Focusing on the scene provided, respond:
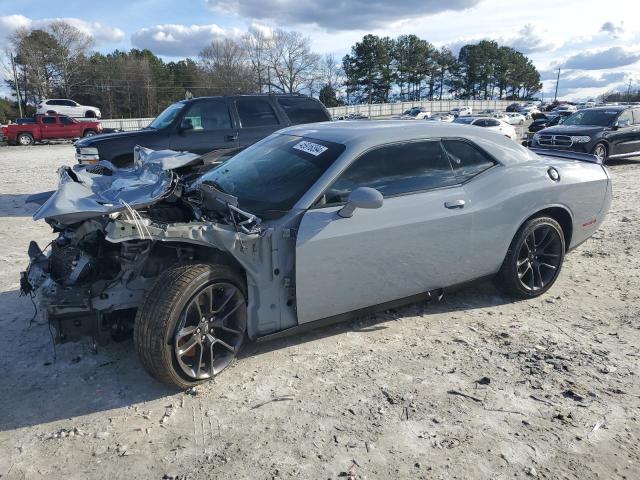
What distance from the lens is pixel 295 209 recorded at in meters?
3.44

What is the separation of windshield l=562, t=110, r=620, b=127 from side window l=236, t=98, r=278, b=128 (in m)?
10.4

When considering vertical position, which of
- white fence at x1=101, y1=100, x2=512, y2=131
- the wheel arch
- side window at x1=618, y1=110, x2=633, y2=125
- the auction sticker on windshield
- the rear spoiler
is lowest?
the wheel arch

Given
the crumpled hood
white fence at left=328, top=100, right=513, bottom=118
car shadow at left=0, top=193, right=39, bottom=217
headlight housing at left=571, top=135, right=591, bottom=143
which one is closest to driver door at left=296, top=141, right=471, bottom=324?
the crumpled hood

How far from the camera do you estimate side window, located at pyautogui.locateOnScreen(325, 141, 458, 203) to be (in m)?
3.62

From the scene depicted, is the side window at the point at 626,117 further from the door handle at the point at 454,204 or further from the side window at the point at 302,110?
the door handle at the point at 454,204

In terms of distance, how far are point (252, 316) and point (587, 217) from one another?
3513mm

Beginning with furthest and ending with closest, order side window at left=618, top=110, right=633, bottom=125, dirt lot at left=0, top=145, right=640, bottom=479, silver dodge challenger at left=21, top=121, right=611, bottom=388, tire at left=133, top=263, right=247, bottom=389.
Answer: side window at left=618, top=110, right=633, bottom=125 < silver dodge challenger at left=21, top=121, right=611, bottom=388 < tire at left=133, top=263, right=247, bottom=389 < dirt lot at left=0, top=145, right=640, bottom=479

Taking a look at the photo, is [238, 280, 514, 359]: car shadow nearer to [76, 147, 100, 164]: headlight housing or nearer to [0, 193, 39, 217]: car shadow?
[76, 147, 100, 164]: headlight housing

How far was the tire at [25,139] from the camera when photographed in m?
26.2

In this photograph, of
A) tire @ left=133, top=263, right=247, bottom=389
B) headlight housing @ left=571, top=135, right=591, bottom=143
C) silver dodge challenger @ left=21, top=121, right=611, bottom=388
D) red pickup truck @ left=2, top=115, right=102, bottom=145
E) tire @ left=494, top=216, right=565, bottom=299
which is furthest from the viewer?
red pickup truck @ left=2, top=115, right=102, bottom=145

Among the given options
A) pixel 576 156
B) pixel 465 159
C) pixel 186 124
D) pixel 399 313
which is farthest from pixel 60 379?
pixel 186 124

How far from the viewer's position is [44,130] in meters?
26.8

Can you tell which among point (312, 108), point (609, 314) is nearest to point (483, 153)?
point (609, 314)

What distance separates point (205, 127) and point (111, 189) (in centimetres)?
472
